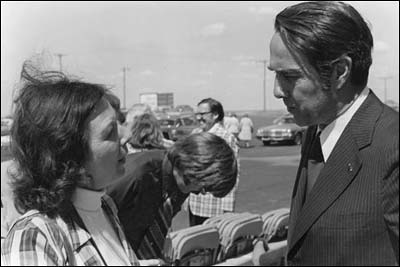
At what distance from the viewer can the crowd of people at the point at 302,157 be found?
1.29 metres

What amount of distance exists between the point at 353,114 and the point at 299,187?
10.8 inches

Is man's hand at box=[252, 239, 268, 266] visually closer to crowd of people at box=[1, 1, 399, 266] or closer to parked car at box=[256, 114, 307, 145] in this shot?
crowd of people at box=[1, 1, 399, 266]

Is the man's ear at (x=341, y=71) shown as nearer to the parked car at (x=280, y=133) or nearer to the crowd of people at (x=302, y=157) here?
the crowd of people at (x=302, y=157)

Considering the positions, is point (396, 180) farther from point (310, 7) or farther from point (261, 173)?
point (261, 173)

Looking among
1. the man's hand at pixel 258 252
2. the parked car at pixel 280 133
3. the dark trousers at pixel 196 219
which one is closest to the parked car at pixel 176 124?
the parked car at pixel 280 133

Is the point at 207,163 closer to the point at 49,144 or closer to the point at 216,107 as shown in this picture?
the point at 49,144

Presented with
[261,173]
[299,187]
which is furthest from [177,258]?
[261,173]

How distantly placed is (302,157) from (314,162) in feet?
0.21

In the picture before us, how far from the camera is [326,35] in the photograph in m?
1.36

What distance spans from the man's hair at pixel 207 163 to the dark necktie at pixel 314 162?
665 mm

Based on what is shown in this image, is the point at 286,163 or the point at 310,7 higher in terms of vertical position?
the point at 310,7

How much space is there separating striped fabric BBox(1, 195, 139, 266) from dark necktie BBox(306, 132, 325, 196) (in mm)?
617

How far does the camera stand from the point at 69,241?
1386mm

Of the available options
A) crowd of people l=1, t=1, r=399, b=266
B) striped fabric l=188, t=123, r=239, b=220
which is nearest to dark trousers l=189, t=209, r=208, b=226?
striped fabric l=188, t=123, r=239, b=220
